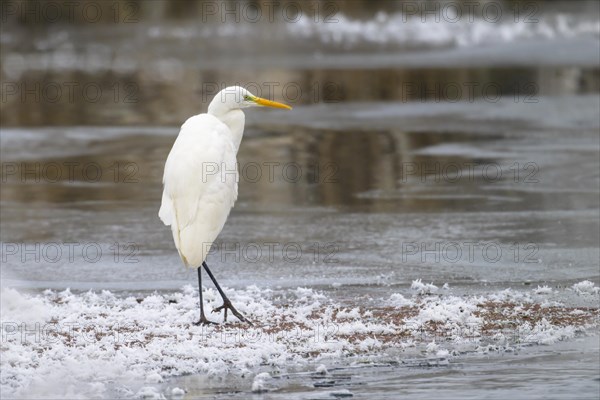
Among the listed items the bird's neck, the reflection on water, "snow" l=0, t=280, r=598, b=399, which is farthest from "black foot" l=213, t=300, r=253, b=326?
the reflection on water

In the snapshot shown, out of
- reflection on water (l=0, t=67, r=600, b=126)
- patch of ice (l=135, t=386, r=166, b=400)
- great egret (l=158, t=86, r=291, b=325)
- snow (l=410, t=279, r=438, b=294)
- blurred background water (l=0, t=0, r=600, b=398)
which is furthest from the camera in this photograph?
reflection on water (l=0, t=67, r=600, b=126)

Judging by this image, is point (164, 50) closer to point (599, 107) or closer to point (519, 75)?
point (519, 75)

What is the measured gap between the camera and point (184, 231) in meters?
8.23

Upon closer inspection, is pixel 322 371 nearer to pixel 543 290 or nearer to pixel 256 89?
pixel 543 290

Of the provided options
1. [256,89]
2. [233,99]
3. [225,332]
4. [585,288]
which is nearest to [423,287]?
[585,288]

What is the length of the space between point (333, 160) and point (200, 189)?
287 inches

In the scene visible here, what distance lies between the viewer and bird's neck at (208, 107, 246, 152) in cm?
902

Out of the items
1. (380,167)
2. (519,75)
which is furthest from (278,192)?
(519,75)

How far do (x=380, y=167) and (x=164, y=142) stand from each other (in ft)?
12.2

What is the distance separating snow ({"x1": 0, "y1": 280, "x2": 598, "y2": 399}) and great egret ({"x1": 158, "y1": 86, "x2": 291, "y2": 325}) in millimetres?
417

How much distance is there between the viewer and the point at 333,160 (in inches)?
614

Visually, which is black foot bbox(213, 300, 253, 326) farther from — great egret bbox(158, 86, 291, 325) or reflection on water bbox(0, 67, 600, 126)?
reflection on water bbox(0, 67, 600, 126)

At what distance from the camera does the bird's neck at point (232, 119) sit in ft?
29.6

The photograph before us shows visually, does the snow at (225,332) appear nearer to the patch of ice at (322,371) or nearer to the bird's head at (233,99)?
the patch of ice at (322,371)
